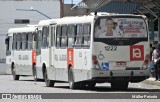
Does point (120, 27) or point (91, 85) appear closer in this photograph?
point (120, 27)

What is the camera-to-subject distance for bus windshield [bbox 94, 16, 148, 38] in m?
23.2

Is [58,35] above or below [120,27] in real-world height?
below

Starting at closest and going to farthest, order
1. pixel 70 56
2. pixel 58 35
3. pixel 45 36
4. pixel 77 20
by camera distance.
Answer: pixel 77 20 → pixel 70 56 → pixel 58 35 → pixel 45 36

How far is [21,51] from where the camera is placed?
38.0 m

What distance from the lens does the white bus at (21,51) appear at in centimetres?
3606

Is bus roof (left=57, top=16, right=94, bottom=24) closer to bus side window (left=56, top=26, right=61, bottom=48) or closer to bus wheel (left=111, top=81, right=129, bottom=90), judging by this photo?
bus side window (left=56, top=26, right=61, bottom=48)

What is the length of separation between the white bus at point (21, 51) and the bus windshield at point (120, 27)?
12.0m

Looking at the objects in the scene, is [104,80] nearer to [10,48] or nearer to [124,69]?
[124,69]

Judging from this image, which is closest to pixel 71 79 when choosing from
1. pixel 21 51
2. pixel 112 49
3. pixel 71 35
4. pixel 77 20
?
pixel 71 35

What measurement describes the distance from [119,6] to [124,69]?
2030 cm

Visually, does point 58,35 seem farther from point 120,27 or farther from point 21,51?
point 21,51

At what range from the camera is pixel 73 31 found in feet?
82.1

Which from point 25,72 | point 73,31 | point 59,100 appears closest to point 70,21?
point 73,31

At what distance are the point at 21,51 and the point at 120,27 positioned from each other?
1547 cm
